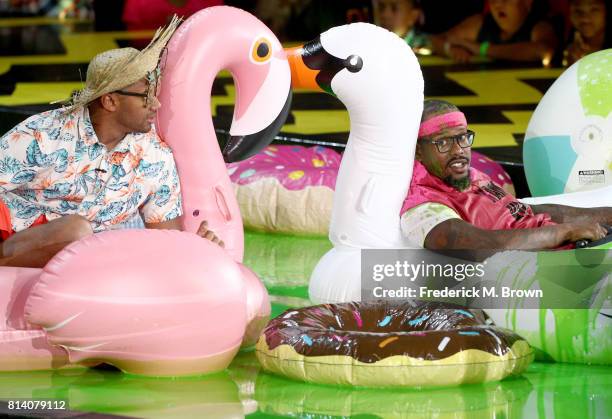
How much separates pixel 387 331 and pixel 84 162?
0.99 m

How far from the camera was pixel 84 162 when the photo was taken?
4.29 metres

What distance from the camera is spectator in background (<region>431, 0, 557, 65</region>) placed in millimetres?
8672

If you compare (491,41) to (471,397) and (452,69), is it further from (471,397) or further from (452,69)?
(471,397)

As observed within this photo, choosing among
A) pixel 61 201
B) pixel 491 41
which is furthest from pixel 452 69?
pixel 61 201

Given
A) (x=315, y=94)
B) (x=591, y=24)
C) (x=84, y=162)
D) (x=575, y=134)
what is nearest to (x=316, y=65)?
(x=84, y=162)

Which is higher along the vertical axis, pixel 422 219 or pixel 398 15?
pixel 398 15

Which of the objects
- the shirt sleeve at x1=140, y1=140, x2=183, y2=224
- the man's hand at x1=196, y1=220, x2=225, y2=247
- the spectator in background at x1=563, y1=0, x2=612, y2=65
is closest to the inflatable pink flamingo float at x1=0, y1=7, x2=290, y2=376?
the man's hand at x1=196, y1=220, x2=225, y2=247

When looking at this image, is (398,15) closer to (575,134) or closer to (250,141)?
(575,134)

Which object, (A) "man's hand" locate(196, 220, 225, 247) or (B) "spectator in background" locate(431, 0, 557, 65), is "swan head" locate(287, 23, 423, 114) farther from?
(B) "spectator in background" locate(431, 0, 557, 65)

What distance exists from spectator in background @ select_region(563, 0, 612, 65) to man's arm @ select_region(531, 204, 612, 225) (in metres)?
3.54

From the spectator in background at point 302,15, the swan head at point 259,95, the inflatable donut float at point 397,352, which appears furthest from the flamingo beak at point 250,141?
the spectator in background at point 302,15

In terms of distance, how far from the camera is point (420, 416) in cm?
370

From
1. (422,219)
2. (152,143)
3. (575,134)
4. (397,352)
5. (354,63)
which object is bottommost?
(397,352)

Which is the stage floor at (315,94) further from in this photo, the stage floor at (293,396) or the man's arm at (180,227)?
the stage floor at (293,396)
